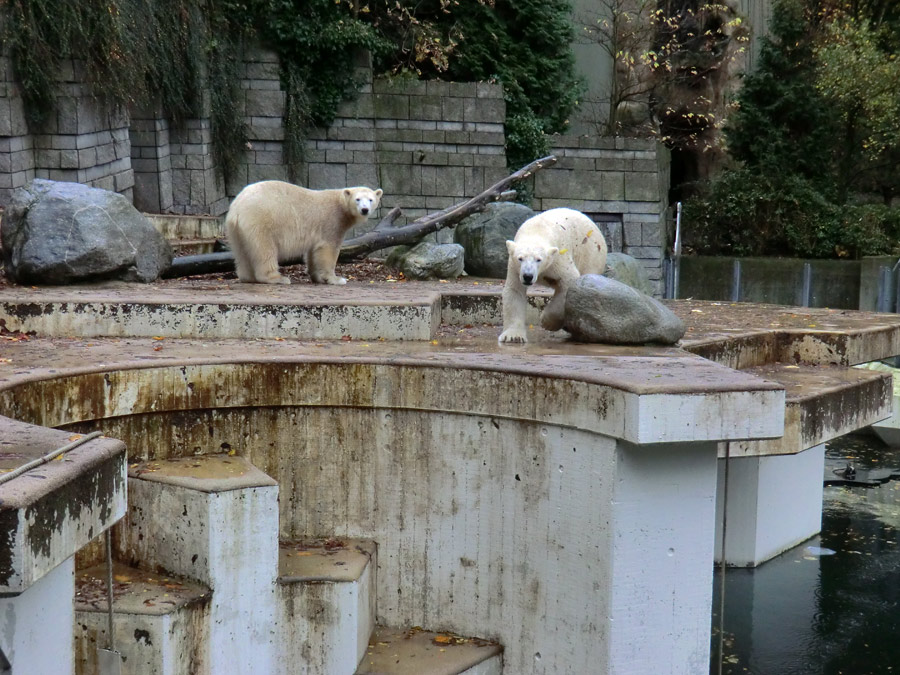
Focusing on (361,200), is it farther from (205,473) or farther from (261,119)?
(261,119)

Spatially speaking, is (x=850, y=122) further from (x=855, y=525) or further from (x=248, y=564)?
(x=248, y=564)

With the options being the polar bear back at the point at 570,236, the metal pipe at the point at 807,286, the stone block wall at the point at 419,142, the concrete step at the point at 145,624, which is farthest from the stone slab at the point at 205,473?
the metal pipe at the point at 807,286

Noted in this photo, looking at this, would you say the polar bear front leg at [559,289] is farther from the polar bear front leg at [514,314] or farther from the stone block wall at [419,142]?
the stone block wall at [419,142]

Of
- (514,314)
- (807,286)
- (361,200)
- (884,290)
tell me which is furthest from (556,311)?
(807,286)

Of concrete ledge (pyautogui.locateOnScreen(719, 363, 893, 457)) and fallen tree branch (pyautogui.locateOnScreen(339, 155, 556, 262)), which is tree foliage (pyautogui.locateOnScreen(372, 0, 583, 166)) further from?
concrete ledge (pyautogui.locateOnScreen(719, 363, 893, 457))

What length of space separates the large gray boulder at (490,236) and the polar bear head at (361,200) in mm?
2416

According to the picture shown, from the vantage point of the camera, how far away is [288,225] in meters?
7.79

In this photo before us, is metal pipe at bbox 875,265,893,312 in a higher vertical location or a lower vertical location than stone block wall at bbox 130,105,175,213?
lower

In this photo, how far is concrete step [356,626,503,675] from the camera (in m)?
4.80

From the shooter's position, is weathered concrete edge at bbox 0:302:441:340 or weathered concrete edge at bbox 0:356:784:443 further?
weathered concrete edge at bbox 0:302:441:340

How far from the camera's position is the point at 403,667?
4.81 m

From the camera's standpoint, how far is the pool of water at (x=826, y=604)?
18.6 ft

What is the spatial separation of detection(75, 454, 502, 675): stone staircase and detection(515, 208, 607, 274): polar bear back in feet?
6.62

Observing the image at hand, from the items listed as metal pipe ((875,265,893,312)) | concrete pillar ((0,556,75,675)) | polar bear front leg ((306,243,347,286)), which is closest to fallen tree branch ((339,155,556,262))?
polar bear front leg ((306,243,347,286))
